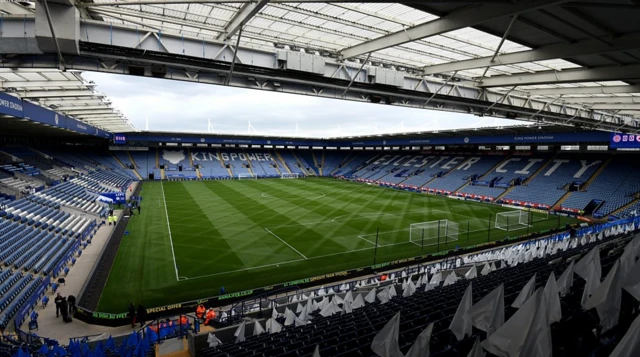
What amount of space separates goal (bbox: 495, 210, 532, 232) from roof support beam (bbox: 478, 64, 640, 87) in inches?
780

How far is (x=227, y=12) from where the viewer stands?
26.8 feet

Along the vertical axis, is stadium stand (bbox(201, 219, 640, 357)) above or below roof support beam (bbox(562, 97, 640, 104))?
below

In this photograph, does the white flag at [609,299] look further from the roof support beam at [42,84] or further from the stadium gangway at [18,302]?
the roof support beam at [42,84]

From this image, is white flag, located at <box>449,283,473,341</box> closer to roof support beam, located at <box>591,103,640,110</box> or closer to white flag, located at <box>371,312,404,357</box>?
white flag, located at <box>371,312,404,357</box>

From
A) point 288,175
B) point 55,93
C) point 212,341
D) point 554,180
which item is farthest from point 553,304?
point 288,175

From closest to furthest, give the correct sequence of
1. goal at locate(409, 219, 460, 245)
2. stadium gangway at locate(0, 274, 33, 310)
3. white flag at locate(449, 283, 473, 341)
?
white flag at locate(449, 283, 473, 341) < stadium gangway at locate(0, 274, 33, 310) < goal at locate(409, 219, 460, 245)

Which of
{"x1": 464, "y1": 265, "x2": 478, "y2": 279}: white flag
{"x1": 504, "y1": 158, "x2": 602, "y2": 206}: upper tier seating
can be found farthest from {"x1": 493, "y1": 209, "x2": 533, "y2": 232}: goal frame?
{"x1": 464, "y1": 265, "x2": 478, "y2": 279}: white flag

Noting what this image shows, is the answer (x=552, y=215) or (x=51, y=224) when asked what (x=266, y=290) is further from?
(x=552, y=215)

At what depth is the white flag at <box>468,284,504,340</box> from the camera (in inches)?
230

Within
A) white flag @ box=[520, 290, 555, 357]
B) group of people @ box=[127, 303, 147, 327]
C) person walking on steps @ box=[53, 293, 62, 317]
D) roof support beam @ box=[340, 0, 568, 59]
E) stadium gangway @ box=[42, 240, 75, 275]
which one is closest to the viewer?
white flag @ box=[520, 290, 555, 357]

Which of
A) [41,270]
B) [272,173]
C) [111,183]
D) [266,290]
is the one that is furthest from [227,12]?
[272,173]

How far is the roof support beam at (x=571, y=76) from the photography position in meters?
9.55

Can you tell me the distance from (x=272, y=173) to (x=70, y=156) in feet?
111

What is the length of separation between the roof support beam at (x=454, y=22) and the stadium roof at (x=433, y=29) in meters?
0.02
